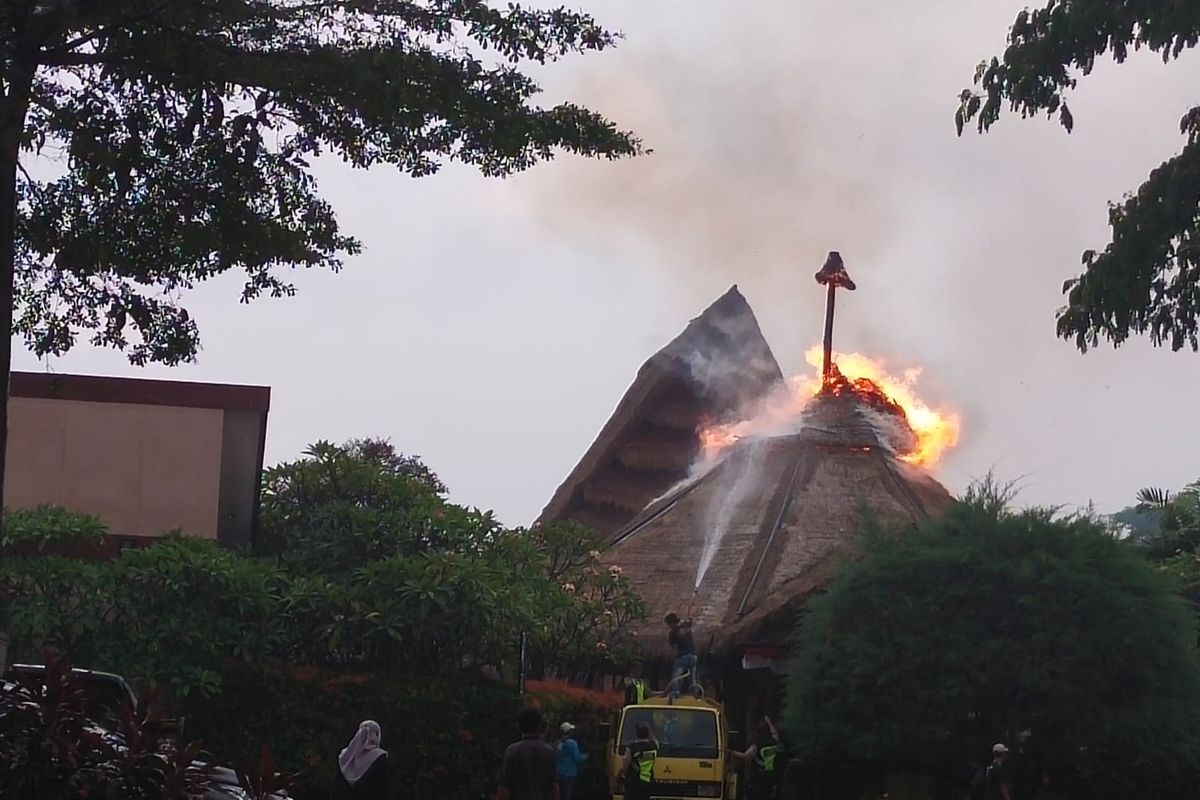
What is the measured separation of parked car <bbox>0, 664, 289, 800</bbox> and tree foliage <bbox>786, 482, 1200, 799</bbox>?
11061 mm

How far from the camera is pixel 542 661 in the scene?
29.3 meters

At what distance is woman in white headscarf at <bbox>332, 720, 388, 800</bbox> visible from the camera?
12.6 meters

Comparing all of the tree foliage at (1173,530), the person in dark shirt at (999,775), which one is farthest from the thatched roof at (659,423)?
the person in dark shirt at (999,775)

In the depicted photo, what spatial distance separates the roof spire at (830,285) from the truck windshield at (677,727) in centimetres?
1590

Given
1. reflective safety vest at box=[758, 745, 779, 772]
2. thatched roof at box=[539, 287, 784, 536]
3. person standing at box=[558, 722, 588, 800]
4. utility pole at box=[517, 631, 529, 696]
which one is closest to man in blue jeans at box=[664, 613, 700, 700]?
reflective safety vest at box=[758, 745, 779, 772]

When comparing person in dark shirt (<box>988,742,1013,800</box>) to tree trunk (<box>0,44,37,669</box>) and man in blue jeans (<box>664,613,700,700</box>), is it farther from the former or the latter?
tree trunk (<box>0,44,37,669</box>)

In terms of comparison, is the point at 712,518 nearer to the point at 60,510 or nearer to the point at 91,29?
the point at 60,510

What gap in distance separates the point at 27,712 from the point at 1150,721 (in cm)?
1675

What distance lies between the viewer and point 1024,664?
23344 mm

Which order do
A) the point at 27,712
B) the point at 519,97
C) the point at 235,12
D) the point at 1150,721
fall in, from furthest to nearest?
1. the point at 1150,721
2. the point at 519,97
3. the point at 235,12
4. the point at 27,712

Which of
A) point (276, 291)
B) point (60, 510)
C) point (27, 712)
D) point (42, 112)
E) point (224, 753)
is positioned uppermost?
point (42, 112)

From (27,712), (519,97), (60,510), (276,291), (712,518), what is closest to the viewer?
(27,712)

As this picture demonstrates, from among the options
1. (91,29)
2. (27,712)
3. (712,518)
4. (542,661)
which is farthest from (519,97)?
(712,518)

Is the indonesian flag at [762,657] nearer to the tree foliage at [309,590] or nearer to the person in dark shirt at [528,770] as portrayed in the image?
the tree foliage at [309,590]
